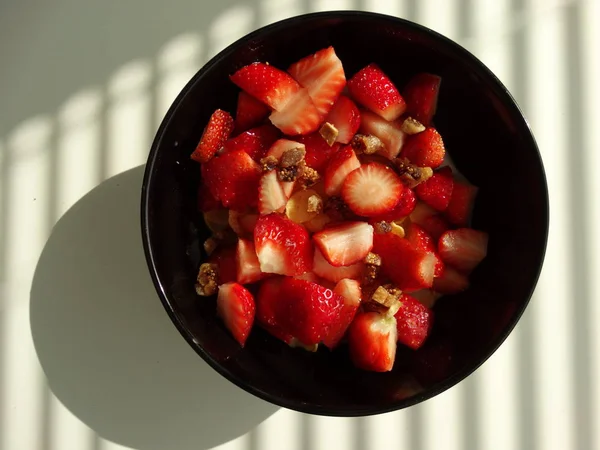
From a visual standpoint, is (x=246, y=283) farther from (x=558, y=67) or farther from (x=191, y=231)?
(x=558, y=67)

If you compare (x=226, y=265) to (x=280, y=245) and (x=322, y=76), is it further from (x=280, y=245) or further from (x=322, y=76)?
(x=322, y=76)

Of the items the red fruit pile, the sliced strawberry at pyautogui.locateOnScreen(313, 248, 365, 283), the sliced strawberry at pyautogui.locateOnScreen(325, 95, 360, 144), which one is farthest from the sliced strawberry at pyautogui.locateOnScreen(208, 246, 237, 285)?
the sliced strawberry at pyautogui.locateOnScreen(325, 95, 360, 144)

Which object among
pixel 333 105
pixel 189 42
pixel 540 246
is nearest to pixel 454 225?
pixel 540 246

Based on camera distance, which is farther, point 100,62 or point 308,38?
point 100,62

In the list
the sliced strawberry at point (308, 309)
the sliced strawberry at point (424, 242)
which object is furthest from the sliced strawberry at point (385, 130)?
the sliced strawberry at point (308, 309)

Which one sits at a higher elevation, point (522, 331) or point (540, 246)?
point (540, 246)

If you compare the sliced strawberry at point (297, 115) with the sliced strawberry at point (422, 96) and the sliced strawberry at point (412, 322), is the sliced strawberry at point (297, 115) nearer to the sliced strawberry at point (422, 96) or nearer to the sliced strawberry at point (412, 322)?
the sliced strawberry at point (422, 96)

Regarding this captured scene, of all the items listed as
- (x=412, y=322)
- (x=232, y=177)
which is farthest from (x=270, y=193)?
(x=412, y=322)

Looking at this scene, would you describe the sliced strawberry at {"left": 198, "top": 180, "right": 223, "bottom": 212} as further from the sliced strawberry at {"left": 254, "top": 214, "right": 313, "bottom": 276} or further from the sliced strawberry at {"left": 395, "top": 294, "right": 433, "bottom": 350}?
the sliced strawberry at {"left": 395, "top": 294, "right": 433, "bottom": 350}
